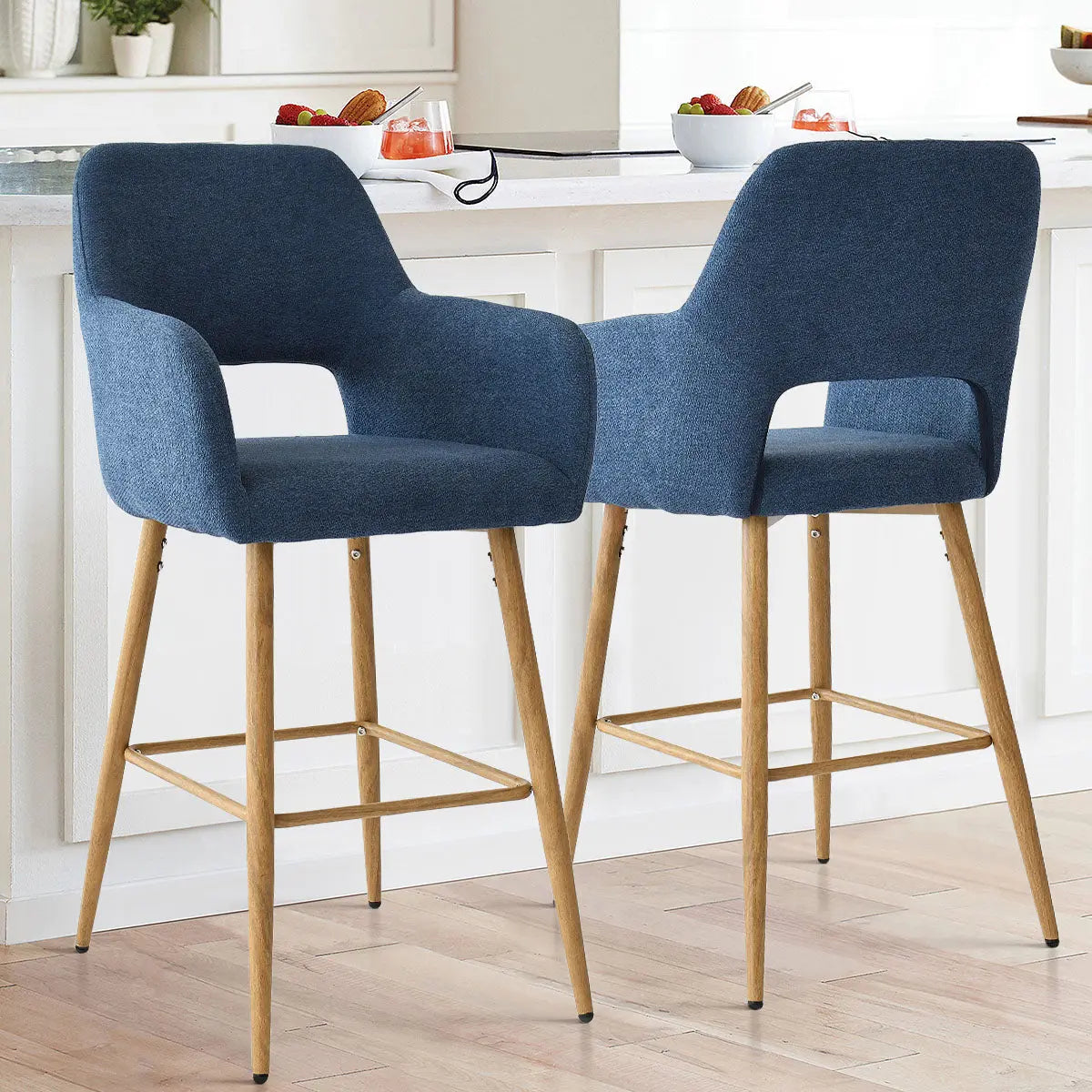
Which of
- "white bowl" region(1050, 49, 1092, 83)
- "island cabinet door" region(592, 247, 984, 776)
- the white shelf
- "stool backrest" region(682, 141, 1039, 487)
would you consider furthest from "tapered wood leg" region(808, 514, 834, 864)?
the white shelf

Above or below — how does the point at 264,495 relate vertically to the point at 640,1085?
above

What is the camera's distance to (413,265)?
111 inches

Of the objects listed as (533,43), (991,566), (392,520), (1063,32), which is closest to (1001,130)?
(1063,32)

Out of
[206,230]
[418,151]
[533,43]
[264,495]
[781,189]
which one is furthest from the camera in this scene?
[533,43]

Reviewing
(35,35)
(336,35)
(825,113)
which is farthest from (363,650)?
(336,35)

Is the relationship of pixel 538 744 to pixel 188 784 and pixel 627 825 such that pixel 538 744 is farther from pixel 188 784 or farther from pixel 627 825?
pixel 627 825

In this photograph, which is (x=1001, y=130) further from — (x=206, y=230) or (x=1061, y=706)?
(x=206, y=230)

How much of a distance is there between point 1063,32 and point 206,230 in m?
1.81

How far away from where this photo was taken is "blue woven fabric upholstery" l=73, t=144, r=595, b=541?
7.21 ft

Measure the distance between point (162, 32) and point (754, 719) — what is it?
12.5ft

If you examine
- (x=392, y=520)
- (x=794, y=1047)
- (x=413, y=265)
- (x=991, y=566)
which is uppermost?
(x=413, y=265)

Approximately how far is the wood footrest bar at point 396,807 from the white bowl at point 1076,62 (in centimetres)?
185

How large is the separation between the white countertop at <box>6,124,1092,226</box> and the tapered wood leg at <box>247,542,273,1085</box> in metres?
0.54

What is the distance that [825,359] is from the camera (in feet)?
7.91
